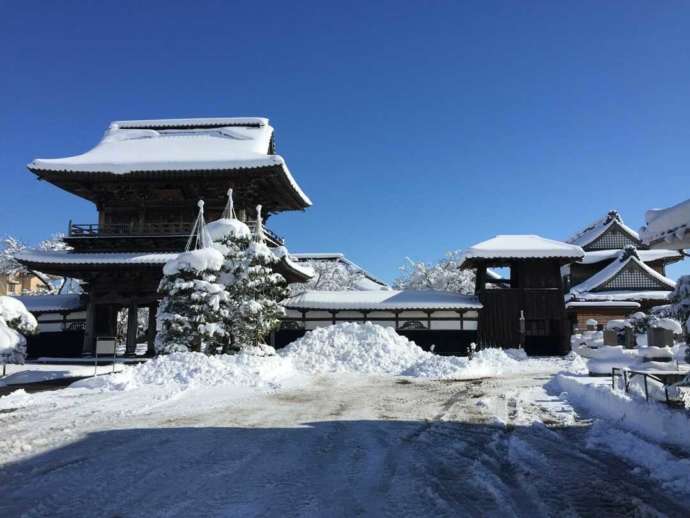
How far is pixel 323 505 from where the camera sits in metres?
4.37

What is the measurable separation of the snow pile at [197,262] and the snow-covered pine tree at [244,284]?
1.23 m

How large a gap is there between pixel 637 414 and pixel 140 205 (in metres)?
20.5

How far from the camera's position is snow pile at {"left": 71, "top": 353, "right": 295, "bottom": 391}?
11938mm

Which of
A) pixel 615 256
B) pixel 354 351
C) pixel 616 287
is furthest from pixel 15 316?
pixel 615 256

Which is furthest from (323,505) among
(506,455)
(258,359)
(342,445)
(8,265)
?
(8,265)

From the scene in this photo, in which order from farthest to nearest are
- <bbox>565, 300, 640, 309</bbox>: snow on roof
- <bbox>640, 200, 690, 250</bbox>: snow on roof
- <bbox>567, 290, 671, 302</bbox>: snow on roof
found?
<bbox>567, 290, 671, 302</bbox>: snow on roof → <bbox>565, 300, 640, 309</bbox>: snow on roof → <bbox>640, 200, 690, 250</bbox>: snow on roof

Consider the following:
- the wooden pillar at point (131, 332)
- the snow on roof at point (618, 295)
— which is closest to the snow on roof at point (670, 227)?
the wooden pillar at point (131, 332)

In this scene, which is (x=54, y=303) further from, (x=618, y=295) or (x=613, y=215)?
(x=613, y=215)

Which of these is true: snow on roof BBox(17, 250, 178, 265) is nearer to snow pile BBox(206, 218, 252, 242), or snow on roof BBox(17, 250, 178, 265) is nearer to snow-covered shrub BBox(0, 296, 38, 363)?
snow pile BBox(206, 218, 252, 242)

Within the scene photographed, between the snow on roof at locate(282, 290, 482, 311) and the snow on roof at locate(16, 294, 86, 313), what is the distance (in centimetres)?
934

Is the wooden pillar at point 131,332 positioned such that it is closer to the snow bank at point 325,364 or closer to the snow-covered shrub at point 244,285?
the snow bank at point 325,364

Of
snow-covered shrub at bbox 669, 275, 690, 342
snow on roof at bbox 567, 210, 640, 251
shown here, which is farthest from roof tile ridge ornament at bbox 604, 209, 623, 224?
snow-covered shrub at bbox 669, 275, 690, 342

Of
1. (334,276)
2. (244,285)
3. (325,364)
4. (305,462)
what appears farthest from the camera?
(334,276)

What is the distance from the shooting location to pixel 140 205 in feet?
73.7
